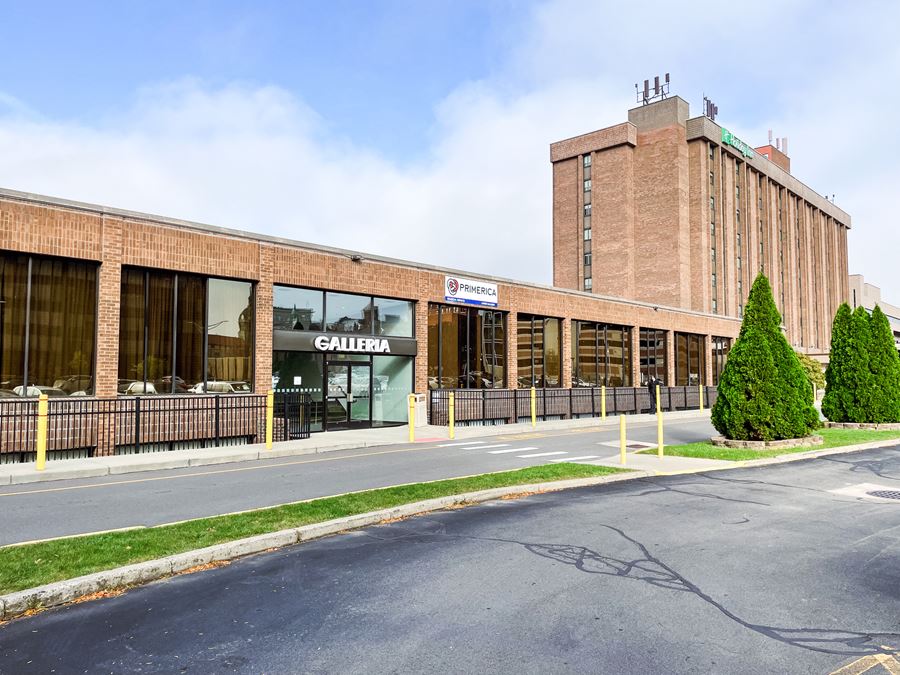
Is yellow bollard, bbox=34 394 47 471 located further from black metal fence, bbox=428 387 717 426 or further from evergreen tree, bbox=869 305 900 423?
evergreen tree, bbox=869 305 900 423

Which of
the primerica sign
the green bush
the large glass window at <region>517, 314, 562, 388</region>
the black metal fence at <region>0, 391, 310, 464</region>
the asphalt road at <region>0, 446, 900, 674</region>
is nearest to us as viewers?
the asphalt road at <region>0, 446, 900, 674</region>

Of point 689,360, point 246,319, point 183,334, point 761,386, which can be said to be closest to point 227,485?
point 183,334

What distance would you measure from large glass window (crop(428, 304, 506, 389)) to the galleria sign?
2.42m

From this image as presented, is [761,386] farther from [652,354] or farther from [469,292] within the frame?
[652,354]

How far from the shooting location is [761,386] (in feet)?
54.0

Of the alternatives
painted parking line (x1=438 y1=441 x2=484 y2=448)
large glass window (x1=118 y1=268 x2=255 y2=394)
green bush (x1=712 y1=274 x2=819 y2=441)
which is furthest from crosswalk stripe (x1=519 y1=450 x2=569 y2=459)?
large glass window (x1=118 y1=268 x2=255 y2=394)

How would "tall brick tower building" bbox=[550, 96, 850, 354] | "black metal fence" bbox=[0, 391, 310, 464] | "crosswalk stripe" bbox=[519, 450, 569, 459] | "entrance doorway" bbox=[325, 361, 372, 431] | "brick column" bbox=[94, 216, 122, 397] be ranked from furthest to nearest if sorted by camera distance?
"tall brick tower building" bbox=[550, 96, 850, 354], "entrance doorway" bbox=[325, 361, 372, 431], "brick column" bbox=[94, 216, 122, 397], "crosswalk stripe" bbox=[519, 450, 569, 459], "black metal fence" bbox=[0, 391, 310, 464]

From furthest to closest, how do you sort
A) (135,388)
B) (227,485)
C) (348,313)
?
(348,313), (135,388), (227,485)

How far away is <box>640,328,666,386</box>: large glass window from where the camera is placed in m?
34.6

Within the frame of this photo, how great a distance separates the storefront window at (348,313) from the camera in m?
20.7

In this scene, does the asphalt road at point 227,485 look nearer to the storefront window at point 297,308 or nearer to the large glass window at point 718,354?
the storefront window at point 297,308

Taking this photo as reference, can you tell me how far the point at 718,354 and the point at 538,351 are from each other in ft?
62.2

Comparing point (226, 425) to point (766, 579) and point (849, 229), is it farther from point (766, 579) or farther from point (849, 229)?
point (849, 229)

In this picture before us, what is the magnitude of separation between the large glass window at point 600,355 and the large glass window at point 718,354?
1065cm
